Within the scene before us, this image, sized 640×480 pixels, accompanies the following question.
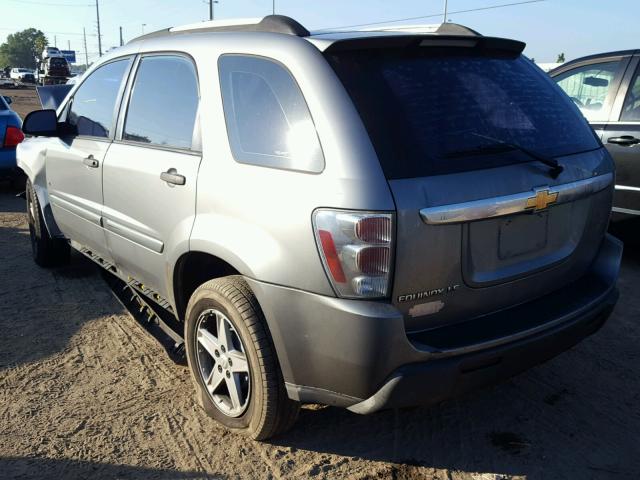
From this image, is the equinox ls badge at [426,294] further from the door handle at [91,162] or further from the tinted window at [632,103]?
the tinted window at [632,103]

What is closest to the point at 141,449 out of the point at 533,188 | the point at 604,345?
the point at 533,188

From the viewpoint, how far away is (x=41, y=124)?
419 centimetres

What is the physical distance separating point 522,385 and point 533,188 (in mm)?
1409

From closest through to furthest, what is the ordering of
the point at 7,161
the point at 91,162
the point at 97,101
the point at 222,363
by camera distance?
1. the point at 222,363
2. the point at 91,162
3. the point at 97,101
4. the point at 7,161

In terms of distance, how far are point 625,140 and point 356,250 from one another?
162 inches

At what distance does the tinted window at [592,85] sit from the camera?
5.52m

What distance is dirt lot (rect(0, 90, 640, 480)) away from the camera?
266cm

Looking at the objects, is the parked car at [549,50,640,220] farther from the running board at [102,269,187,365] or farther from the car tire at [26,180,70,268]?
the car tire at [26,180,70,268]

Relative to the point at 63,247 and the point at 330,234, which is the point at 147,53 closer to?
the point at 330,234

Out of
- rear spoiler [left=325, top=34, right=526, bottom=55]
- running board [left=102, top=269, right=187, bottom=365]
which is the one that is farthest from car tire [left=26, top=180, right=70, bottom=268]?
rear spoiler [left=325, top=34, right=526, bottom=55]

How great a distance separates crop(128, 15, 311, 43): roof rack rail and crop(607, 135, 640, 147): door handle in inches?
150

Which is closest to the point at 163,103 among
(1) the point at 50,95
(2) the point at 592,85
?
(2) the point at 592,85

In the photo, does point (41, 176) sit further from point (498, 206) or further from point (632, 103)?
point (632, 103)

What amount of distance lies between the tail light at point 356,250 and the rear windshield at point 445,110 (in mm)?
215
